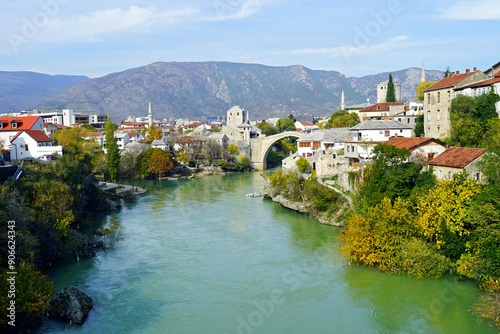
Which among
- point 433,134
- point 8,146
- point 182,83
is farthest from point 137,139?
point 182,83

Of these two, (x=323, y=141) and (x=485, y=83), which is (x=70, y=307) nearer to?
(x=485, y=83)

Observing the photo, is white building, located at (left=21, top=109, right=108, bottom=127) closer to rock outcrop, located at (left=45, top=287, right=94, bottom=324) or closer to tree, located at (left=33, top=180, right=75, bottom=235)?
tree, located at (left=33, top=180, right=75, bottom=235)

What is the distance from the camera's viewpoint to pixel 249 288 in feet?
44.5

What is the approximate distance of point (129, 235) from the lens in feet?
64.9

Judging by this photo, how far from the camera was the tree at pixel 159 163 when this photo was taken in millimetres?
40812

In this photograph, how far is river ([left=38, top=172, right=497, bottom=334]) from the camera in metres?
11.4

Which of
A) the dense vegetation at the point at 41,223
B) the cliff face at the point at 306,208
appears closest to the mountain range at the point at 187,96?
the cliff face at the point at 306,208

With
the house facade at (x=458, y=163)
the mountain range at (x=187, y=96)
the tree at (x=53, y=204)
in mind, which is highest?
the mountain range at (x=187, y=96)

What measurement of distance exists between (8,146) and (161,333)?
20.9m

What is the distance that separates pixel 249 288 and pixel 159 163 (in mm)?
29205

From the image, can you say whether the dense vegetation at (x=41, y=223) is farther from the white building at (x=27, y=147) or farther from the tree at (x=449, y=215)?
the tree at (x=449, y=215)

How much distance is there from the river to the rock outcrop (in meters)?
0.26

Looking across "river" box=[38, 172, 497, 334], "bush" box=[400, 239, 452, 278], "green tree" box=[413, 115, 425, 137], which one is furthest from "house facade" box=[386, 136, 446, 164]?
"bush" box=[400, 239, 452, 278]

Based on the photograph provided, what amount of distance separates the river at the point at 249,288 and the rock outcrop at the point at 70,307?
0.86 feet
